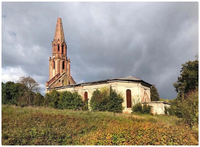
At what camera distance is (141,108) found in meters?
25.6

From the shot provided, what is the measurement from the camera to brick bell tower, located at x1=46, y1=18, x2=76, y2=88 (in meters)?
39.4

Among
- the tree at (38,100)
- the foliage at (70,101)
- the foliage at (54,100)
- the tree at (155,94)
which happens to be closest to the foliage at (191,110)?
the foliage at (70,101)

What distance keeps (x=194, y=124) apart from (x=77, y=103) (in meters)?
20.6

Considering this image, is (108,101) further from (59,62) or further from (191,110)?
(59,62)

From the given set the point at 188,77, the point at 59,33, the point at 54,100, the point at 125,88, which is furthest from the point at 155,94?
the point at 59,33

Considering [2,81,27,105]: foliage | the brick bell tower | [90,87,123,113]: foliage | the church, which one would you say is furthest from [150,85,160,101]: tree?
[2,81,27,105]: foliage

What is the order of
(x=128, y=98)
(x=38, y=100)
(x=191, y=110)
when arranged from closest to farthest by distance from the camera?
(x=191, y=110), (x=128, y=98), (x=38, y=100)

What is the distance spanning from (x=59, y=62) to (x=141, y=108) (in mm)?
23320

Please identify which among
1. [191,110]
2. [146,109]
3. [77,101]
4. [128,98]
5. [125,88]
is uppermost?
[125,88]

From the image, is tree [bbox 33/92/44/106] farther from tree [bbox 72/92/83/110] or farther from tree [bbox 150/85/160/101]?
tree [bbox 150/85/160/101]

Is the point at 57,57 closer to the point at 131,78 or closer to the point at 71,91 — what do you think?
the point at 71,91

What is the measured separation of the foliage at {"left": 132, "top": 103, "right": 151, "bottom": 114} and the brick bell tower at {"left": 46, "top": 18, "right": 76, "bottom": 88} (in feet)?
64.5

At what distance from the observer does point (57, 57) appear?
4003 centimetres

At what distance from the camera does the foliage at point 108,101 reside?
1005 inches
